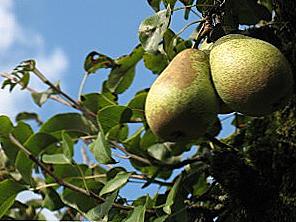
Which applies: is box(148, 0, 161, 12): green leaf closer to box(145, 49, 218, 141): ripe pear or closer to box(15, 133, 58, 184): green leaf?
box(145, 49, 218, 141): ripe pear

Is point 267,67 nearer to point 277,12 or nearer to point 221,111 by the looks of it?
point 221,111

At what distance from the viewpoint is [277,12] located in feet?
4.11

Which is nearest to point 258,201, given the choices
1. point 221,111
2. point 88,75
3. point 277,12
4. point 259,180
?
point 259,180

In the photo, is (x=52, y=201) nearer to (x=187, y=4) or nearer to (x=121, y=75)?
(x=121, y=75)

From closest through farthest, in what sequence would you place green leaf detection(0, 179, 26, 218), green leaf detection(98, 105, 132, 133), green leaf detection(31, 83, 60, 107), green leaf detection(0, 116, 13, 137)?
green leaf detection(98, 105, 132, 133)
green leaf detection(0, 179, 26, 218)
green leaf detection(0, 116, 13, 137)
green leaf detection(31, 83, 60, 107)

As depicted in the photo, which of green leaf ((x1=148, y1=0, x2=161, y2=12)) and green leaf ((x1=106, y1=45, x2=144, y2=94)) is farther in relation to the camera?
green leaf ((x1=106, y1=45, x2=144, y2=94))

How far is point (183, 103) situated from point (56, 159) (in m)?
0.60

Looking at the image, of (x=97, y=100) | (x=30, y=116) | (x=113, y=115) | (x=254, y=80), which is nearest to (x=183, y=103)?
(x=254, y=80)

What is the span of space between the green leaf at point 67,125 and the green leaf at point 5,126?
7cm

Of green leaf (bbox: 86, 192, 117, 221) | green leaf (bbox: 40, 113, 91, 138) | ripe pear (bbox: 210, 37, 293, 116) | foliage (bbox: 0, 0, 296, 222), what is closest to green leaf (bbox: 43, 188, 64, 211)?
foliage (bbox: 0, 0, 296, 222)

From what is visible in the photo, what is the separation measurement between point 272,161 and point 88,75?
645mm

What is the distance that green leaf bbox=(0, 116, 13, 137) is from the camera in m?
1.53

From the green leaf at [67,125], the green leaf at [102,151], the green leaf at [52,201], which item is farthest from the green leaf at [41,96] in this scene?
the green leaf at [102,151]

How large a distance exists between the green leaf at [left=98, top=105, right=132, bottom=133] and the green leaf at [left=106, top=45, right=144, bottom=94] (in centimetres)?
27
